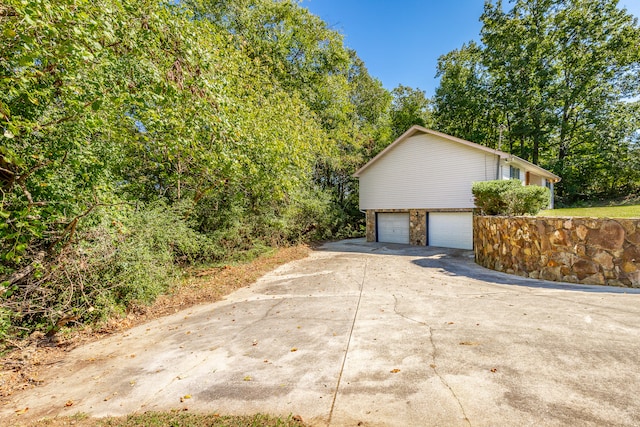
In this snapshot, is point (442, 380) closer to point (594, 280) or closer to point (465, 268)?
point (594, 280)

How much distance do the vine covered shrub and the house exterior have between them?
1.74m

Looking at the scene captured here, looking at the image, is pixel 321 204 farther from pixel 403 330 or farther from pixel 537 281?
pixel 403 330

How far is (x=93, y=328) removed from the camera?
16.4 ft

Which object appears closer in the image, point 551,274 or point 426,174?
point 551,274

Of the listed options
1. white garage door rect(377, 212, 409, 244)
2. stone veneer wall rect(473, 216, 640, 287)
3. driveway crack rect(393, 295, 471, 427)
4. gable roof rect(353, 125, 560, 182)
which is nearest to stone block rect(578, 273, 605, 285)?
stone veneer wall rect(473, 216, 640, 287)

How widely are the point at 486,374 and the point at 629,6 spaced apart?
3071cm

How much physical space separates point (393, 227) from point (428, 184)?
121 inches

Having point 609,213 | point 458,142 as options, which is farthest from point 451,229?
point 609,213

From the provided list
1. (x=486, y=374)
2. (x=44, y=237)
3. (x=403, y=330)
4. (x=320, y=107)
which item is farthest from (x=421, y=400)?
(x=320, y=107)

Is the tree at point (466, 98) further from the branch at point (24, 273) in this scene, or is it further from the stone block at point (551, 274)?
the branch at point (24, 273)

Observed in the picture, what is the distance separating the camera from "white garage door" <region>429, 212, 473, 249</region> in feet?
43.4

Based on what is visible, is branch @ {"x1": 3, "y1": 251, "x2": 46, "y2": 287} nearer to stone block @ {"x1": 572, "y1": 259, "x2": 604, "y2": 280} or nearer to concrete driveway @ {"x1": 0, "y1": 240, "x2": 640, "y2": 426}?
concrete driveway @ {"x1": 0, "y1": 240, "x2": 640, "y2": 426}

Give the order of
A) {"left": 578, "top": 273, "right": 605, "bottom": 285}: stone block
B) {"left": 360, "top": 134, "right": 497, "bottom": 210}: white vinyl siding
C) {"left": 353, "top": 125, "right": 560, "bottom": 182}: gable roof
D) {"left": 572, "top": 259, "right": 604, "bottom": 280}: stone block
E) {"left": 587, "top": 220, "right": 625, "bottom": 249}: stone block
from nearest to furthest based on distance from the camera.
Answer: {"left": 587, "top": 220, "right": 625, "bottom": 249}: stone block → {"left": 578, "top": 273, "right": 605, "bottom": 285}: stone block → {"left": 572, "top": 259, "right": 604, "bottom": 280}: stone block → {"left": 353, "top": 125, "right": 560, "bottom": 182}: gable roof → {"left": 360, "top": 134, "right": 497, "bottom": 210}: white vinyl siding

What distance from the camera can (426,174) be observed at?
1444 centimetres
